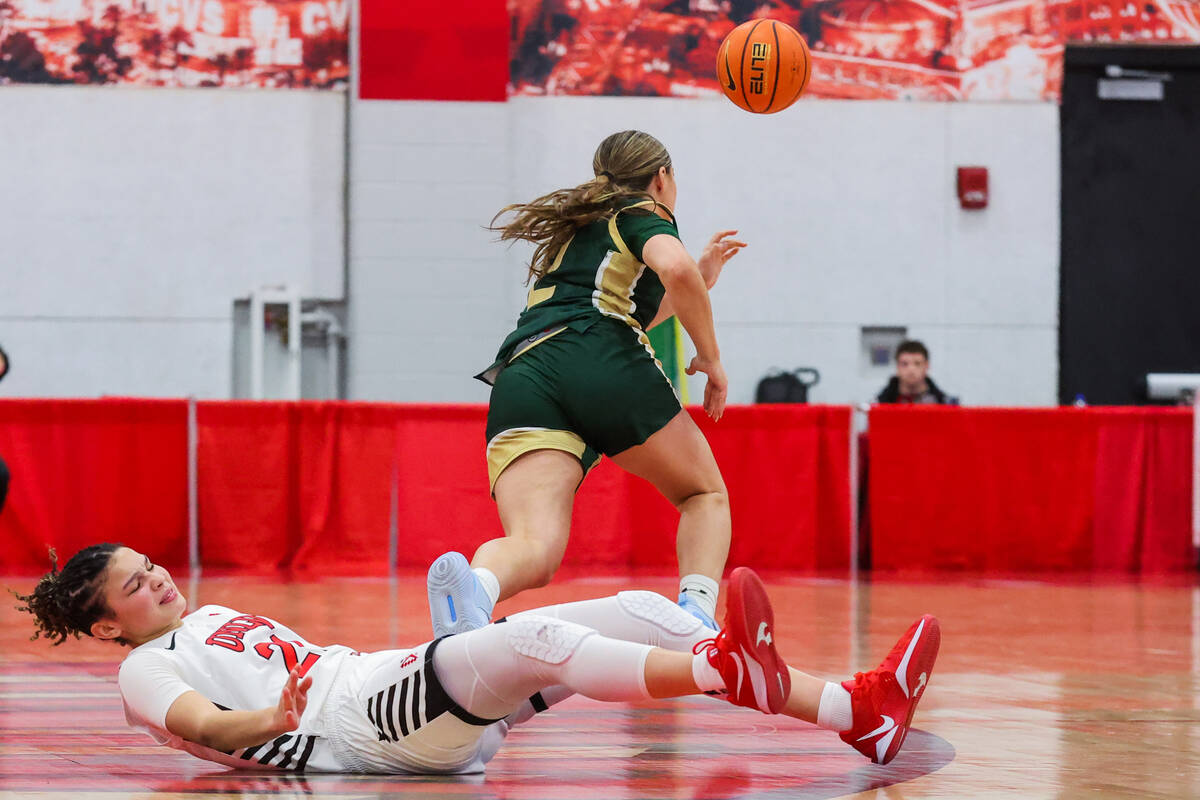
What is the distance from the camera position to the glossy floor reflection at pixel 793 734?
2.89 meters

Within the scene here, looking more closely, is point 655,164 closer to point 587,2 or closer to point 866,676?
point 866,676

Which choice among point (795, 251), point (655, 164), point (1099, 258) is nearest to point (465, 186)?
point (795, 251)

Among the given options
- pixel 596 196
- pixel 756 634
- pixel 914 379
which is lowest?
pixel 756 634

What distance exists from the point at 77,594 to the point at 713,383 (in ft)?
5.53

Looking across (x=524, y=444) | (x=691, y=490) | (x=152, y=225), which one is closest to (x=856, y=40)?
(x=152, y=225)

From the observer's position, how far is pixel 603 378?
3566mm

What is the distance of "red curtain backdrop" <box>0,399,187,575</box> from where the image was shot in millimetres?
8391

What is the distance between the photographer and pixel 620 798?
2.77 m

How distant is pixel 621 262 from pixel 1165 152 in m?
9.85

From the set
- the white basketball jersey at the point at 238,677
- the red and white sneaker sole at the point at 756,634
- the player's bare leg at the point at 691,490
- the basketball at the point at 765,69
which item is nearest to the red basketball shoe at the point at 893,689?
the red and white sneaker sole at the point at 756,634

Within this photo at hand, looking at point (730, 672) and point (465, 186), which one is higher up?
point (465, 186)

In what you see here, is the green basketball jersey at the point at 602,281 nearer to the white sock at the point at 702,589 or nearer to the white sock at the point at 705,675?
the white sock at the point at 702,589

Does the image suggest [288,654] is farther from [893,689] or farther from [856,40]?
[856,40]

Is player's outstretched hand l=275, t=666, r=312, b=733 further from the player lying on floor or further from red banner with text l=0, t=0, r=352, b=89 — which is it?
red banner with text l=0, t=0, r=352, b=89
